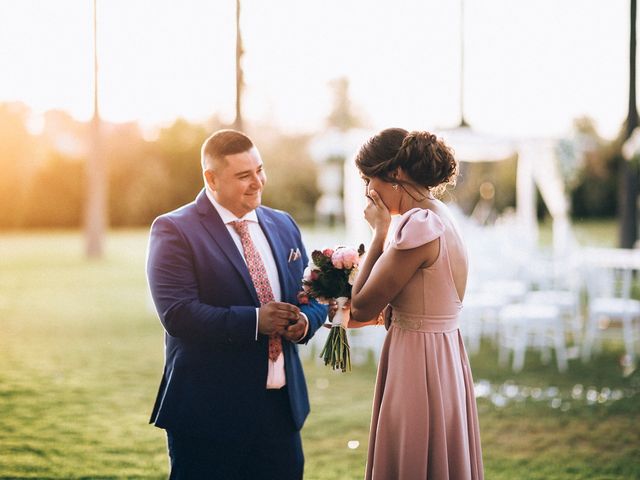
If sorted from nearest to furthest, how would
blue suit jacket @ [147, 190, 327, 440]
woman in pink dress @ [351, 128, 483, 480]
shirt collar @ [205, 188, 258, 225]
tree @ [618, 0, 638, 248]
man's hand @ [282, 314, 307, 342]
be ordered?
1. woman in pink dress @ [351, 128, 483, 480]
2. blue suit jacket @ [147, 190, 327, 440]
3. man's hand @ [282, 314, 307, 342]
4. shirt collar @ [205, 188, 258, 225]
5. tree @ [618, 0, 638, 248]

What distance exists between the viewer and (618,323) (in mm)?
10555

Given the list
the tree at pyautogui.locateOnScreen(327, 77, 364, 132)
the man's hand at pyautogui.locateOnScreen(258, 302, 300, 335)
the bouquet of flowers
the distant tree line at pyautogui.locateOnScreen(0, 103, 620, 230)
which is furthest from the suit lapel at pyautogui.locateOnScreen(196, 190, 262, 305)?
the tree at pyautogui.locateOnScreen(327, 77, 364, 132)

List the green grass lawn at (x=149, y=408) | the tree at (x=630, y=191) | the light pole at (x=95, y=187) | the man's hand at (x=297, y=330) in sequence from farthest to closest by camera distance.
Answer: the light pole at (x=95, y=187), the tree at (x=630, y=191), the green grass lawn at (x=149, y=408), the man's hand at (x=297, y=330)

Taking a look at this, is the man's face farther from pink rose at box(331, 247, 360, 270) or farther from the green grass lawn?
the green grass lawn

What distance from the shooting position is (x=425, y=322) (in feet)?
9.45

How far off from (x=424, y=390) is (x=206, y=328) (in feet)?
2.74

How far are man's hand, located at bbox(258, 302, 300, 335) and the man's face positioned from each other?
1.37 feet

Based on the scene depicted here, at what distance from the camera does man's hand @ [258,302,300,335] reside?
300 centimetres

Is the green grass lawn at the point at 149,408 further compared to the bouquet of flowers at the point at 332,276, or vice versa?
the green grass lawn at the point at 149,408

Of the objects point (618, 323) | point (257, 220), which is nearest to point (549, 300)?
point (618, 323)

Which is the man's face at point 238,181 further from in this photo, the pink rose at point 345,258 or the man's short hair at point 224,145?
the pink rose at point 345,258

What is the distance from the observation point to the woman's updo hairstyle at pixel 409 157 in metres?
2.82

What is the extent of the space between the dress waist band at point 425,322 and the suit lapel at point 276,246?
0.54 meters

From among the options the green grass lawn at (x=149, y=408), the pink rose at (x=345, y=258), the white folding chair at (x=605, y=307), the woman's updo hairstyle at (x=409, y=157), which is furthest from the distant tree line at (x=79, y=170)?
the woman's updo hairstyle at (x=409, y=157)
